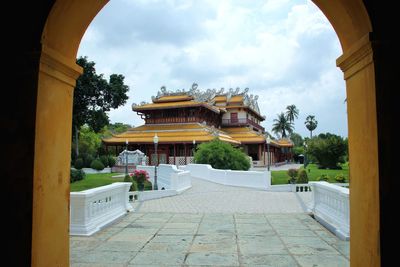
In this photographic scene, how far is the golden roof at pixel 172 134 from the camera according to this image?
36500 mm

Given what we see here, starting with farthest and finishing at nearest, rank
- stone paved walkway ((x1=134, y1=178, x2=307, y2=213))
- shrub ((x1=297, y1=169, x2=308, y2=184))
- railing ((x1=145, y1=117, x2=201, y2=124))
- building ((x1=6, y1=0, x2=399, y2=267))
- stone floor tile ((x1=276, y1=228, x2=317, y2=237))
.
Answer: railing ((x1=145, y1=117, x2=201, y2=124)) < shrub ((x1=297, y1=169, x2=308, y2=184)) < stone paved walkway ((x1=134, y1=178, x2=307, y2=213)) < stone floor tile ((x1=276, y1=228, x2=317, y2=237)) < building ((x1=6, y1=0, x2=399, y2=267))

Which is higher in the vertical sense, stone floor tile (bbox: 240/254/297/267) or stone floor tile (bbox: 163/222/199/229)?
stone floor tile (bbox: 240/254/297/267)

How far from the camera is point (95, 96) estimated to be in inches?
1340

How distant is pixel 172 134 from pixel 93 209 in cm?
3184

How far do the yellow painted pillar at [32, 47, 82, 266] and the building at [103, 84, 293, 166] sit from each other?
1203 inches

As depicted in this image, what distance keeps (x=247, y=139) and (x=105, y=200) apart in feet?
114

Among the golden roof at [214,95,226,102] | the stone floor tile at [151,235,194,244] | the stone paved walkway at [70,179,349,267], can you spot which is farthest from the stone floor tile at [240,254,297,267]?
the golden roof at [214,95,226,102]

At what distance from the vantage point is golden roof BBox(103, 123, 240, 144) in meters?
36.5

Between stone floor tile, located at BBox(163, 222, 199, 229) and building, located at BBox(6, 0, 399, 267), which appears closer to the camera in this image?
building, located at BBox(6, 0, 399, 267)

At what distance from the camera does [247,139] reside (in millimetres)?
42219

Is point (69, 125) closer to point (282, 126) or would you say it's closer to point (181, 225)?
point (181, 225)

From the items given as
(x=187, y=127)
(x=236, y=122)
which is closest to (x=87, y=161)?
(x=187, y=127)

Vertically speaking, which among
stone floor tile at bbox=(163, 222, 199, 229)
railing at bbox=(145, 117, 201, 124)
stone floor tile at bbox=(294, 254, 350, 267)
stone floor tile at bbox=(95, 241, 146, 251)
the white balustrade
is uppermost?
railing at bbox=(145, 117, 201, 124)

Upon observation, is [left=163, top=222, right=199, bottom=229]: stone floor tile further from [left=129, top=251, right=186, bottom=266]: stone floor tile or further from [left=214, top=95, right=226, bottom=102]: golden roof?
[left=214, top=95, right=226, bottom=102]: golden roof
